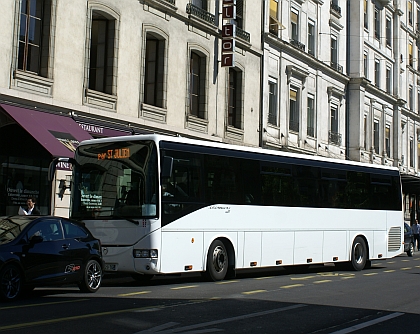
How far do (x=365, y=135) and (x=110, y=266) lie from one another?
109ft

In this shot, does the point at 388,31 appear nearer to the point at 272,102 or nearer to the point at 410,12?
the point at 410,12

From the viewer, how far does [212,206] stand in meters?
16.5

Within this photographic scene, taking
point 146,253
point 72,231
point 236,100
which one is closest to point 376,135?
point 236,100

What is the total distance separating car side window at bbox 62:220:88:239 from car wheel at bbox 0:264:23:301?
1.55m

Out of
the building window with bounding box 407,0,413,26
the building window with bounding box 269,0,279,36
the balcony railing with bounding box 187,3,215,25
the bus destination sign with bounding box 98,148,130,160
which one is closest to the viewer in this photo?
the bus destination sign with bounding box 98,148,130,160

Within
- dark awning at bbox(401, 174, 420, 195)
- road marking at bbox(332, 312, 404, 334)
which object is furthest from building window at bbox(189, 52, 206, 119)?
dark awning at bbox(401, 174, 420, 195)

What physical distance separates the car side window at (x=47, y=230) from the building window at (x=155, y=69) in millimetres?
13609

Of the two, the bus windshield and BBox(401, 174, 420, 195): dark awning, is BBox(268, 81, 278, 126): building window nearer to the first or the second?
BBox(401, 174, 420, 195): dark awning

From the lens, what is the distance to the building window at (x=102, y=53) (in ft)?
78.5

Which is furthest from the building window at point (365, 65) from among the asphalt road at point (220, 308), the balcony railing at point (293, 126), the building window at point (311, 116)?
the asphalt road at point (220, 308)

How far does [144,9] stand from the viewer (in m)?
25.3

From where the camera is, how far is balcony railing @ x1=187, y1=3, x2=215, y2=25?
27.9 m

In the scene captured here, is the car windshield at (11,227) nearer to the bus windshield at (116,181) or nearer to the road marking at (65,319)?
the bus windshield at (116,181)

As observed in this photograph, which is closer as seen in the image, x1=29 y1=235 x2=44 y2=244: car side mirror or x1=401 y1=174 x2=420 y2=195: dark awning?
x1=29 y1=235 x2=44 y2=244: car side mirror
